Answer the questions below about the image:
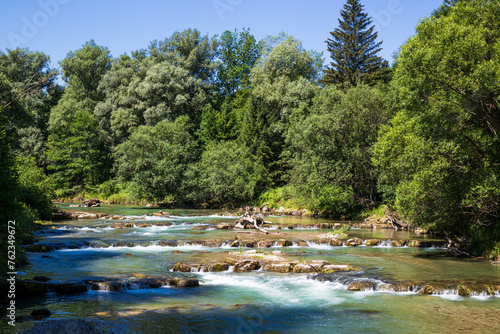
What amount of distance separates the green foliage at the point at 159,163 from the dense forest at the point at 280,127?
18 cm

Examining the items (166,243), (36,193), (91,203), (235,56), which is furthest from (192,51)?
(166,243)

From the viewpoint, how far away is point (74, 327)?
8016 millimetres

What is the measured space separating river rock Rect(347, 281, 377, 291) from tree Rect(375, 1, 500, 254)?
615 centimetres

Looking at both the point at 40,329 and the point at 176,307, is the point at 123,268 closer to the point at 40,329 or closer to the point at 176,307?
the point at 176,307

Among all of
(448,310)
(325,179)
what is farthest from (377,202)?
(448,310)

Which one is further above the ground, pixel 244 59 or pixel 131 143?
pixel 244 59

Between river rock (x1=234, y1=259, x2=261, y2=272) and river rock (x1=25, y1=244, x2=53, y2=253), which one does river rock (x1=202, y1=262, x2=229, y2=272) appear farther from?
river rock (x1=25, y1=244, x2=53, y2=253)

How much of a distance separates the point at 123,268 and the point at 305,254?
28.8ft

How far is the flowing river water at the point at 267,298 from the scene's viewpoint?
10.0 meters

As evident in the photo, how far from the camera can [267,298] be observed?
41.3 ft

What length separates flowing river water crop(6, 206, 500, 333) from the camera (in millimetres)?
10008

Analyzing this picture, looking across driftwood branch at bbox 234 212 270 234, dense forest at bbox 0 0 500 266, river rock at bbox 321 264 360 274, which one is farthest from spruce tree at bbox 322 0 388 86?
river rock at bbox 321 264 360 274

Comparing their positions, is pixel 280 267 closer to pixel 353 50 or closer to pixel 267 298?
pixel 267 298

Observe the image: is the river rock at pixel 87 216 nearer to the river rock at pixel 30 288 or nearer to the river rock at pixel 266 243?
the river rock at pixel 266 243
